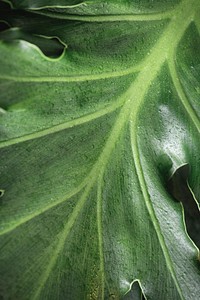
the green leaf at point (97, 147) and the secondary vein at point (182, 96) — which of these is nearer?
the green leaf at point (97, 147)

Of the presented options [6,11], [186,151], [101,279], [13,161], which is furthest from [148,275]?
[6,11]

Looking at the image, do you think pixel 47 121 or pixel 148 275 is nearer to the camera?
pixel 47 121

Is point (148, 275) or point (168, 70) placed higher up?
point (168, 70)

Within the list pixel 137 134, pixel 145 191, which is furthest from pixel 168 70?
pixel 145 191

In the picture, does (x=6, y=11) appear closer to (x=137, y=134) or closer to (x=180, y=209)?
(x=137, y=134)

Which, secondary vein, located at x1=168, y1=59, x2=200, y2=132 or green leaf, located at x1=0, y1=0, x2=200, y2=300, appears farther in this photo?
secondary vein, located at x1=168, y1=59, x2=200, y2=132

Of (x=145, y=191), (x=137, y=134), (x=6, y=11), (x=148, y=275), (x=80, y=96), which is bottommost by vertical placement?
(x=148, y=275)

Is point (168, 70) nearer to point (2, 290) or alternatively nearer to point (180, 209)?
point (180, 209)
